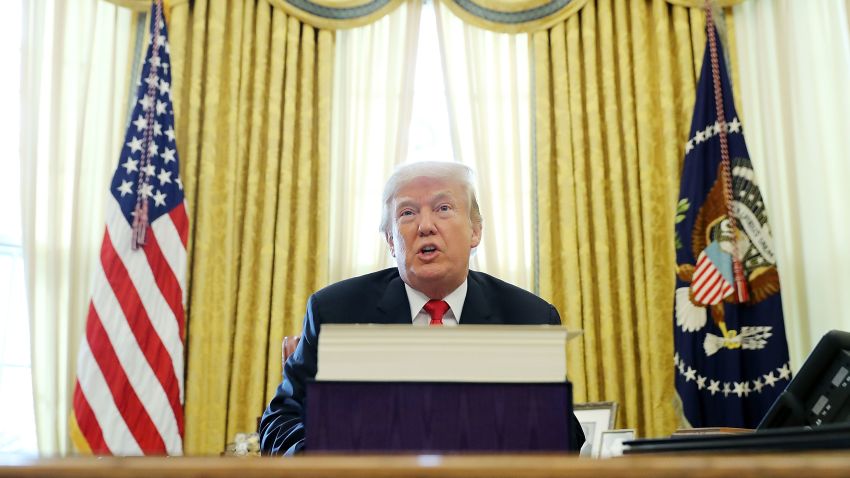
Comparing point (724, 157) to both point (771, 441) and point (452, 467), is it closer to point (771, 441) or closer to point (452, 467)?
point (771, 441)

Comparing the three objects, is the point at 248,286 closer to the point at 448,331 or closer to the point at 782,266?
the point at 782,266

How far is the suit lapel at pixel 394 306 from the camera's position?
84.1 inches

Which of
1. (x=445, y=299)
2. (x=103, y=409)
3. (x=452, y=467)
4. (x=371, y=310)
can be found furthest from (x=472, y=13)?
(x=452, y=467)

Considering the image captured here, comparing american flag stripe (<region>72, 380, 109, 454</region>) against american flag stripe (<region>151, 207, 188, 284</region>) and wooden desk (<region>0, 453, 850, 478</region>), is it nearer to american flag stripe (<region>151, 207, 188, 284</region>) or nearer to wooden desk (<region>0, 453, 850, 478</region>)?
american flag stripe (<region>151, 207, 188, 284</region>)

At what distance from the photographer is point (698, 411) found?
4.12 metres

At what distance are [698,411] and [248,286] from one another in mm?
2384

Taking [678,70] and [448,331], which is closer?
[448,331]

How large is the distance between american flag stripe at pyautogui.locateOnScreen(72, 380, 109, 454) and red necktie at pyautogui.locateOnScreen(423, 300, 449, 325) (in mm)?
2418

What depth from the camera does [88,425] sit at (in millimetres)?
3998

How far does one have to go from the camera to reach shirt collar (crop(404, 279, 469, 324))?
223 centimetres

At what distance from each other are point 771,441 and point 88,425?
12.0 feet

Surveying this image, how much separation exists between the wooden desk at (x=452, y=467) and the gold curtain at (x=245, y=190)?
3728mm

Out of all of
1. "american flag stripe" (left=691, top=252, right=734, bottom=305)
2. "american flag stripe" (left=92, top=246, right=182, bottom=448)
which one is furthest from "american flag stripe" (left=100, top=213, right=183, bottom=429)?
"american flag stripe" (left=691, top=252, right=734, bottom=305)

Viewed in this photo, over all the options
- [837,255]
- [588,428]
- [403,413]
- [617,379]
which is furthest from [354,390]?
[837,255]
